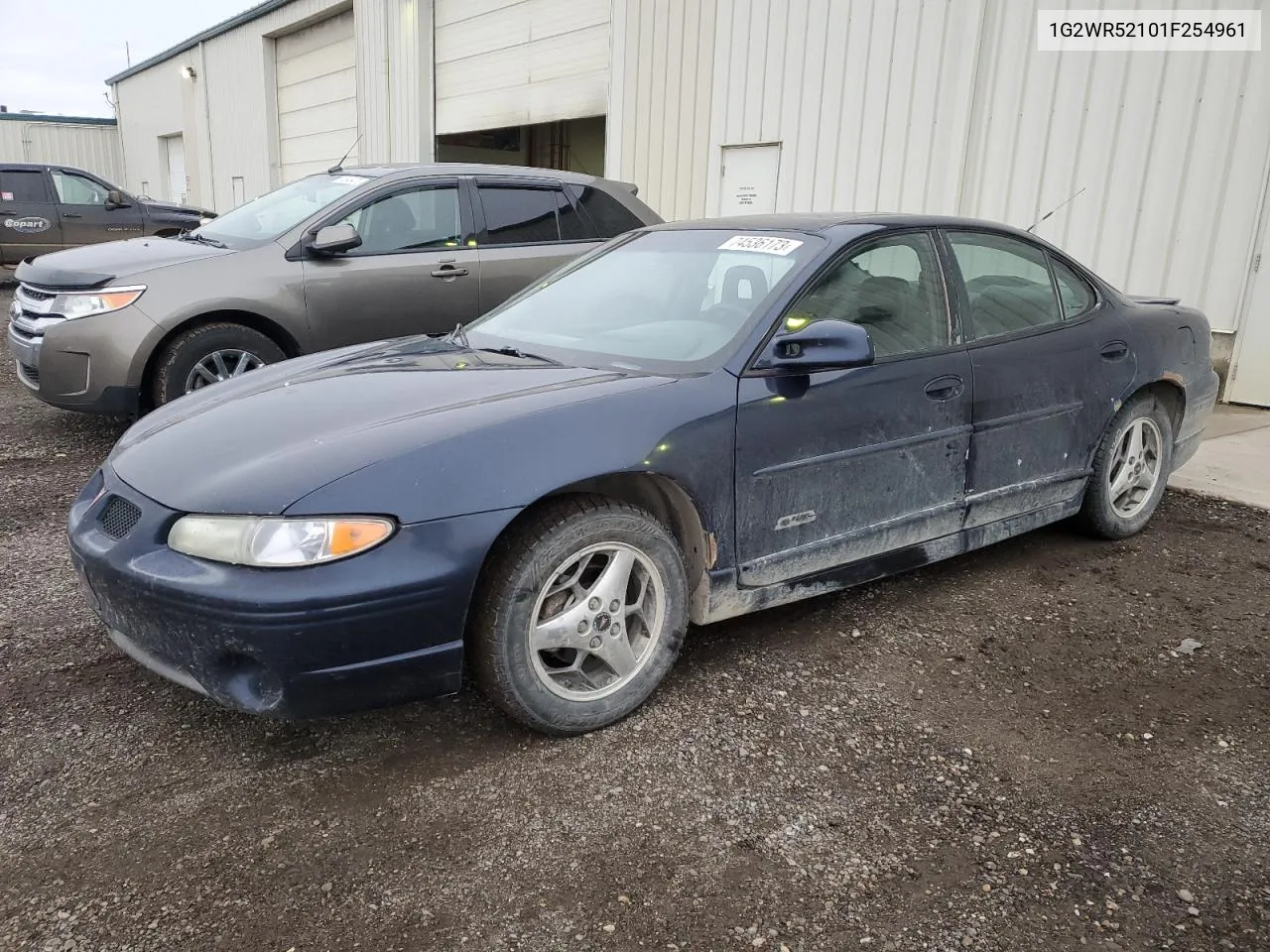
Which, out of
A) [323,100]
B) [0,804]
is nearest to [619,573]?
[0,804]

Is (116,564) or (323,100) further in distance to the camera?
(323,100)

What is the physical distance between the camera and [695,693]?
292 cm

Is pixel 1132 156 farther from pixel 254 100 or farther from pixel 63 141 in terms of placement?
pixel 63 141

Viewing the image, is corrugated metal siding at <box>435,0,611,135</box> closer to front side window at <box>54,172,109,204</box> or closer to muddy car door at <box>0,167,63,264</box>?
front side window at <box>54,172,109,204</box>

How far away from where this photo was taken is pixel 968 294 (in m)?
3.53

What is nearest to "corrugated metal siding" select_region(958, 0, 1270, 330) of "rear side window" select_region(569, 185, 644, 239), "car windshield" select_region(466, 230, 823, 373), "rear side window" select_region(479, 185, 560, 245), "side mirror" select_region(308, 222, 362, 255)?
"rear side window" select_region(569, 185, 644, 239)

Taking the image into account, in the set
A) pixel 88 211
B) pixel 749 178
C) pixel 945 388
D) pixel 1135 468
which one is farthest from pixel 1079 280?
pixel 88 211

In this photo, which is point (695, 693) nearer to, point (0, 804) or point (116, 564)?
point (116, 564)

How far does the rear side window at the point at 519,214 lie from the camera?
6133mm

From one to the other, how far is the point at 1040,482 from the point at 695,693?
5.93ft

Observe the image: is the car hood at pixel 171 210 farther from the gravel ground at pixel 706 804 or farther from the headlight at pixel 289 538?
the headlight at pixel 289 538

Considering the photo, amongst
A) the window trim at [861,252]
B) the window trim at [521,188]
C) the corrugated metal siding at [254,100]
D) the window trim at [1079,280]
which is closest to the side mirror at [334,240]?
the window trim at [521,188]

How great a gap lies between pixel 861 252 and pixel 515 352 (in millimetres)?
1258

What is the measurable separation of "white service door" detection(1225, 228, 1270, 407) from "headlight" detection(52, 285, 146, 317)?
743cm
